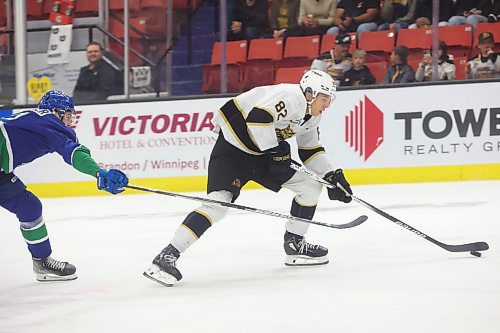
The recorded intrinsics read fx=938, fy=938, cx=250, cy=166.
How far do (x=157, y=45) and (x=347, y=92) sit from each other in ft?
5.68

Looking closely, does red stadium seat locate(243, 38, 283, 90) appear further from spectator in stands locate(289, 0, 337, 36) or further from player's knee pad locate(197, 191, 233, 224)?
player's knee pad locate(197, 191, 233, 224)

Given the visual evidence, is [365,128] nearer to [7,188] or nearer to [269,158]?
[269,158]

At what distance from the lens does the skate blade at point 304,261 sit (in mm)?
4434

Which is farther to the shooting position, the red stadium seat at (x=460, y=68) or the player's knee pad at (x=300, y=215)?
the red stadium seat at (x=460, y=68)

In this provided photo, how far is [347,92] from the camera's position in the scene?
7.69 meters

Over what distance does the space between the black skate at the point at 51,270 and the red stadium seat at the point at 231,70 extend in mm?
3898

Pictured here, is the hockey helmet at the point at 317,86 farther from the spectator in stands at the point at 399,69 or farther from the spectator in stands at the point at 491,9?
the spectator in stands at the point at 491,9

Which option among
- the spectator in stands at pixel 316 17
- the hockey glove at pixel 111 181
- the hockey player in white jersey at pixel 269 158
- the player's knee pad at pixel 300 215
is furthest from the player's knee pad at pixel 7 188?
the spectator in stands at pixel 316 17

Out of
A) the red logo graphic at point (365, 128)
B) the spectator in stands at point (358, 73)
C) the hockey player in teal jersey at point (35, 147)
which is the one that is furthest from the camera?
the spectator in stands at point (358, 73)

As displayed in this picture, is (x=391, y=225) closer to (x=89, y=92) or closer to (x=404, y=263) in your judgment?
(x=404, y=263)

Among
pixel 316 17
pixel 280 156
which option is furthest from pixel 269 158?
pixel 316 17

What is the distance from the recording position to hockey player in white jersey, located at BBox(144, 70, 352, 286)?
4004mm

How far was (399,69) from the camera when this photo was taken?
771 cm

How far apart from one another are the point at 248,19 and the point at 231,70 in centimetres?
51
